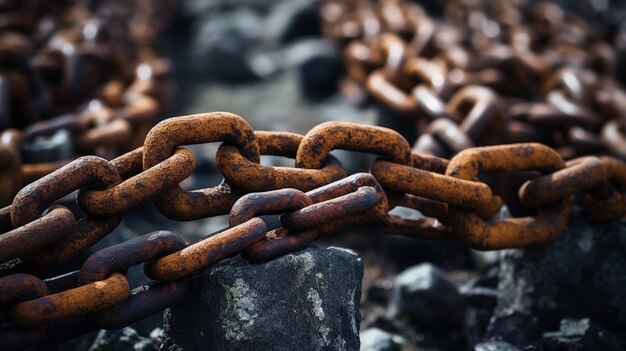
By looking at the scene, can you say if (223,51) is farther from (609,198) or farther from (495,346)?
(495,346)

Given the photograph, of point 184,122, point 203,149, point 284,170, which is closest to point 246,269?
point 284,170

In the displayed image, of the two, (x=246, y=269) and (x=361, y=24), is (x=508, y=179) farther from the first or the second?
(x=361, y=24)

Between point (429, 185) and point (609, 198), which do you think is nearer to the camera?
point (429, 185)

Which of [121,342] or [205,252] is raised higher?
[205,252]

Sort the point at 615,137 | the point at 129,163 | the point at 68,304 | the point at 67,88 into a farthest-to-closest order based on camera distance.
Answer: the point at 67,88 → the point at 615,137 → the point at 129,163 → the point at 68,304

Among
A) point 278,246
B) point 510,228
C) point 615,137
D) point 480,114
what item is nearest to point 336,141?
point 278,246

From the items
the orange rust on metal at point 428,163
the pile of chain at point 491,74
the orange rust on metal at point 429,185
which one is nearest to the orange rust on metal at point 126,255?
the orange rust on metal at point 429,185
